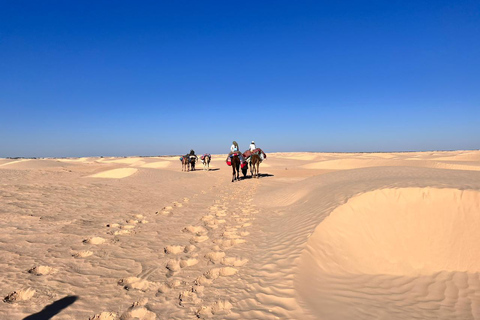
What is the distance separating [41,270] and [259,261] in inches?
147

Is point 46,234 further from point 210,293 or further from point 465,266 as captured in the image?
point 465,266

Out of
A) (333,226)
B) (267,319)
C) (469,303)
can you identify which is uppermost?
(333,226)

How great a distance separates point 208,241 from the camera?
19.2 ft

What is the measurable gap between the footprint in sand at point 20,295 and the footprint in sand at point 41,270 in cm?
56

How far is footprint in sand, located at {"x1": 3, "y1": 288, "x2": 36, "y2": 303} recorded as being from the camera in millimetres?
3271

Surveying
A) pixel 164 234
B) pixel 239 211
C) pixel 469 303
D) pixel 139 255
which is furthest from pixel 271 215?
pixel 469 303

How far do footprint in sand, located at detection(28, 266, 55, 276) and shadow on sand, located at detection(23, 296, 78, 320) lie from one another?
0.97m

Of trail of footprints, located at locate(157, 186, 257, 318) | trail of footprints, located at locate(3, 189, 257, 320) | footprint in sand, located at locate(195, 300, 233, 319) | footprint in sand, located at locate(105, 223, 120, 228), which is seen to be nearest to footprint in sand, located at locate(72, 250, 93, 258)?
trail of footprints, located at locate(3, 189, 257, 320)

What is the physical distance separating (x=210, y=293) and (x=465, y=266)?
4.89 meters

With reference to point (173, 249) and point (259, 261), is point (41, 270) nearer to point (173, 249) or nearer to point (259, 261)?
point (173, 249)

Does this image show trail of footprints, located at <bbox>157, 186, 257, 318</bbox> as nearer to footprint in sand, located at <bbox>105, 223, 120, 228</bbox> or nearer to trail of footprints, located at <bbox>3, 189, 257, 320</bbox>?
trail of footprints, located at <bbox>3, 189, 257, 320</bbox>

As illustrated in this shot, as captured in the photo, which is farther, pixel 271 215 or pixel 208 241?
pixel 271 215

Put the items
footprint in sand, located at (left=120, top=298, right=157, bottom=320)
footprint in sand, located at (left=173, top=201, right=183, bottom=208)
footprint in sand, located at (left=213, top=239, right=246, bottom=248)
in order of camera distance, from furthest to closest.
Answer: footprint in sand, located at (left=173, top=201, right=183, bottom=208) → footprint in sand, located at (left=213, top=239, right=246, bottom=248) → footprint in sand, located at (left=120, top=298, right=157, bottom=320)

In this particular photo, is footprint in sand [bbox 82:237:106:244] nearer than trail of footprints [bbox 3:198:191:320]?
No
